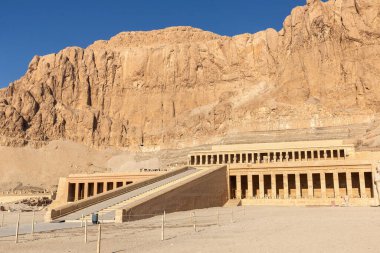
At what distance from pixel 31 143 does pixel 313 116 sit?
82.9 metres

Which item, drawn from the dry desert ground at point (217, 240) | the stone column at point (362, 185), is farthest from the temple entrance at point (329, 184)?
the dry desert ground at point (217, 240)

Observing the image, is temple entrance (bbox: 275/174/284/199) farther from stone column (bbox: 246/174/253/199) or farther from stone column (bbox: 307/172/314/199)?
stone column (bbox: 307/172/314/199)

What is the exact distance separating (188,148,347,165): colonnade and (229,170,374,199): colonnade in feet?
42.1

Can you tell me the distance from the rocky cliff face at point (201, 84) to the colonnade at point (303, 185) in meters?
49.9

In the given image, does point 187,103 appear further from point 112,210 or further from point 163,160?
point 112,210

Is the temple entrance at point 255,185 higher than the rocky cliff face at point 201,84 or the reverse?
the reverse

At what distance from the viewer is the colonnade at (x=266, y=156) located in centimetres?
5957

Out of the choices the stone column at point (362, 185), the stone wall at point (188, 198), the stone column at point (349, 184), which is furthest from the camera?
the stone column at point (349, 184)

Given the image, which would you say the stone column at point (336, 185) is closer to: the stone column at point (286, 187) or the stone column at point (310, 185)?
the stone column at point (310, 185)

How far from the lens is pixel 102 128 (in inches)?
5172

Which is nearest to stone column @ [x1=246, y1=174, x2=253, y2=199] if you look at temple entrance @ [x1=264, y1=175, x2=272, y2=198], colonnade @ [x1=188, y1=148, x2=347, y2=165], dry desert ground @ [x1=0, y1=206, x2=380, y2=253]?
temple entrance @ [x1=264, y1=175, x2=272, y2=198]

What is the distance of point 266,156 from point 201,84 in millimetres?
76080

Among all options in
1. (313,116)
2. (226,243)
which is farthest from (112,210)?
(313,116)

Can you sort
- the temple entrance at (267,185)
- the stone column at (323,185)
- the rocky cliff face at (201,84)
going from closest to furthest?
the stone column at (323,185) → the temple entrance at (267,185) → the rocky cliff face at (201,84)
